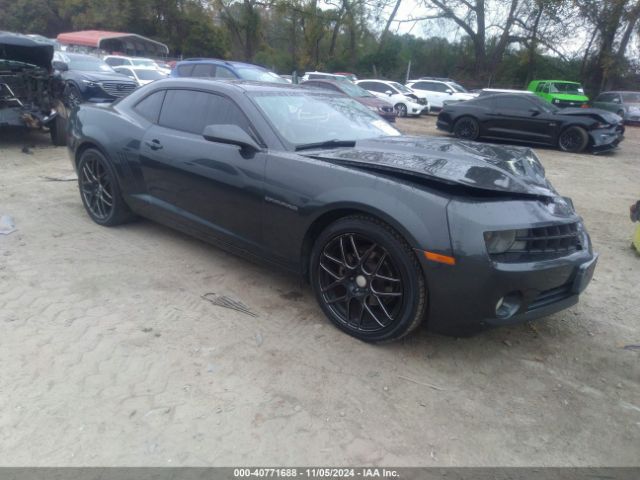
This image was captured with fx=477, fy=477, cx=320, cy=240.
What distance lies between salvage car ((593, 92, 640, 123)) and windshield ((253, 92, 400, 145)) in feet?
66.2

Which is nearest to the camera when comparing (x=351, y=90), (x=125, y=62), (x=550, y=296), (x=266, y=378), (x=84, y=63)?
(x=266, y=378)

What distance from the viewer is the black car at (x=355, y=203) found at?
2.53 meters

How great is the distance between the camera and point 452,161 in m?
3.05

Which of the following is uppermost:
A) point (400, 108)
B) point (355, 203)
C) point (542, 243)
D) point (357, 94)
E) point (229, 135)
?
point (229, 135)

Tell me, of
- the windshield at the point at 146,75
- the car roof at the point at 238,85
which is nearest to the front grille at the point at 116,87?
the car roof at the point at 238,85

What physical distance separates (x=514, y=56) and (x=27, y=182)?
113 feet

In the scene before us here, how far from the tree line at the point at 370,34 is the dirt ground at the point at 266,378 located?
29137 millimetres

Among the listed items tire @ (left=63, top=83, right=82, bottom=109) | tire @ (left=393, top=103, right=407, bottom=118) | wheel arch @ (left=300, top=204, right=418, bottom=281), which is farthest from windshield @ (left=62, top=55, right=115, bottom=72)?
wheel arch @ (left=300, top=204, right=418, bottom=281)

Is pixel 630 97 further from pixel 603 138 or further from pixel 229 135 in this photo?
pixel 229 135

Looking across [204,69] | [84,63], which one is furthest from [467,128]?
[84,63]

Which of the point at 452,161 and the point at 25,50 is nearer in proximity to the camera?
the point at 452,161

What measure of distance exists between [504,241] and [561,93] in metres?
20.7

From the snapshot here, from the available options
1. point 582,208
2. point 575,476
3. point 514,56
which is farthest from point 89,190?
point 514,56

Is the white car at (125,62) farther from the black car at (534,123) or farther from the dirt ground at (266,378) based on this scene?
the dirt ground at (266,378)
